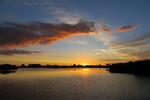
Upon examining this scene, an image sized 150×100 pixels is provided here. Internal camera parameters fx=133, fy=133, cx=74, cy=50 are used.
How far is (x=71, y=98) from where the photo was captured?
2933 cm

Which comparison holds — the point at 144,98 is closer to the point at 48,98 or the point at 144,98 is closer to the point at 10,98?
the point at 48,98

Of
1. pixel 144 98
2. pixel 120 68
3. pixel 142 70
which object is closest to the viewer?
pixel 144 98

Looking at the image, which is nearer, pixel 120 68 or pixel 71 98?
pixel 71 98

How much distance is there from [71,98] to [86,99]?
3.31 meters

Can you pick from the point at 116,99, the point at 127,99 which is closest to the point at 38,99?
the point at 116,99

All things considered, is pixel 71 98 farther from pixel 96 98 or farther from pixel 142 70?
pixel 142 70

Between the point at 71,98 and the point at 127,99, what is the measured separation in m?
11.9

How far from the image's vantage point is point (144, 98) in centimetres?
2806

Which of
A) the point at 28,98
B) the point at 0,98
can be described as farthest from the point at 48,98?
the point at 0,98

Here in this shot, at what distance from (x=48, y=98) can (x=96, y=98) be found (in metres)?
10.6

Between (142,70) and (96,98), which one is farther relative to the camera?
(142,70)

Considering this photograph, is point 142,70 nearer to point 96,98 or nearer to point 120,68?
point 120,68

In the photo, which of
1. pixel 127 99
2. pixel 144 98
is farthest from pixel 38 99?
pixel 144 98

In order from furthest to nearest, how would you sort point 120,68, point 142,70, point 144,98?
point 120,68 → point 142,70 → point 144,98
